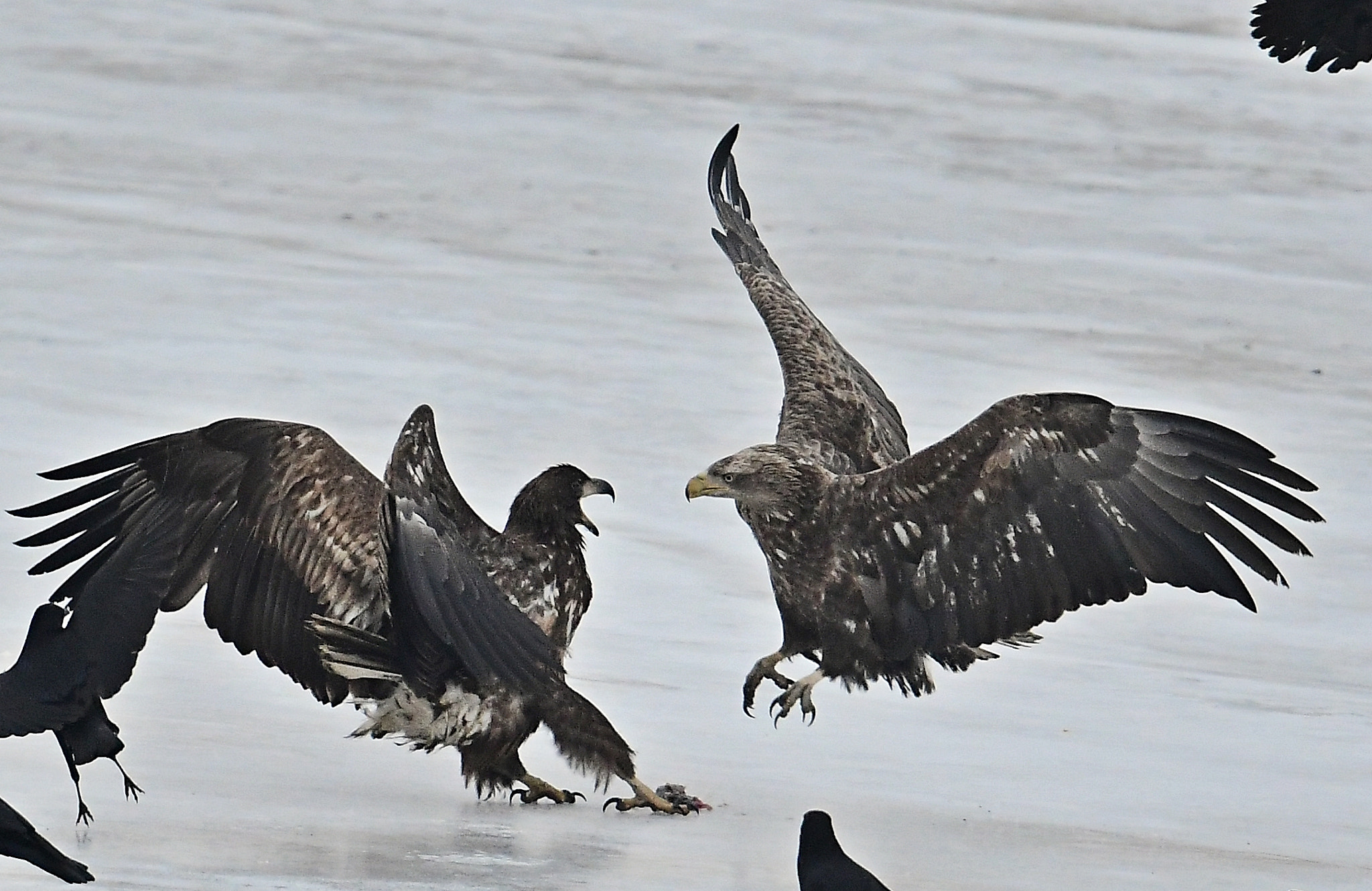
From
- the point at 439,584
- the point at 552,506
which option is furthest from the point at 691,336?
the point at 439,584

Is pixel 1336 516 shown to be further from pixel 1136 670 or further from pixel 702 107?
pixel 702 107

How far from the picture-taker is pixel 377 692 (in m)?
4.93

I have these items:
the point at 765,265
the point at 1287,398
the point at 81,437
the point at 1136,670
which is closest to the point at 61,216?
the point at 81,437

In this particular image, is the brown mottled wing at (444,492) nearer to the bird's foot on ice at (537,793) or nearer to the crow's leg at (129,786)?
the bird's foot on ice at (537,793)

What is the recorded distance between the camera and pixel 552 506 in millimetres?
5258

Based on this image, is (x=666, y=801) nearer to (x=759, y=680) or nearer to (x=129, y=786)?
(x=759, y=680)

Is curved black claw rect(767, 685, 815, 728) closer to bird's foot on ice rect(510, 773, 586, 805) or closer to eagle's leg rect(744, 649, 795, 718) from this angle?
eagle's leg rect(744, 649, 795, 718)

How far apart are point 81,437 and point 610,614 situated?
2.21 meters

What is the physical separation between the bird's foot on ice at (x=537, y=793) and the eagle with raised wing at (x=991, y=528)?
75 centimetres

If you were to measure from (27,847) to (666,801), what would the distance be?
1726mm

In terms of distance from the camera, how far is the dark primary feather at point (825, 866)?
379 cm

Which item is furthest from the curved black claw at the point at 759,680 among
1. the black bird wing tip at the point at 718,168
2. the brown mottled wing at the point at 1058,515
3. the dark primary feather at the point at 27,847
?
the black bird wing tip at the point at 718,168

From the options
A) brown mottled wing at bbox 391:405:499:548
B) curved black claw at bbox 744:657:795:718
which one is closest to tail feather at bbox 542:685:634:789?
brown mottled wing at bbox 391:405:499:548

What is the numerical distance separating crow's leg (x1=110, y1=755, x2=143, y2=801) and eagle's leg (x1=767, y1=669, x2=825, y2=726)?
171 centimetres
